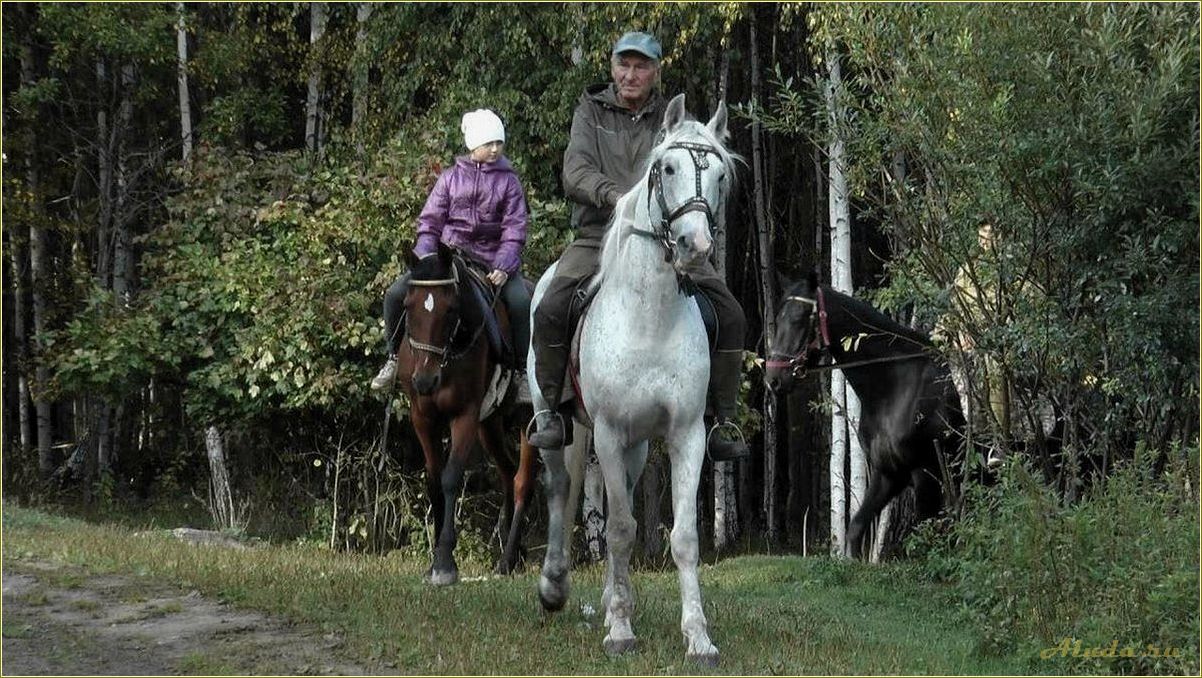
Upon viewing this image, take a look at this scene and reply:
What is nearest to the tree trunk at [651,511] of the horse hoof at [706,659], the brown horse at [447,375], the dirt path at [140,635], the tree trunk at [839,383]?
the tree trunk at [839,383]

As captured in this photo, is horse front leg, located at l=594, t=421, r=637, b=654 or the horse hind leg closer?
horse front leg, located at l=594, t=421, r=637, b=654

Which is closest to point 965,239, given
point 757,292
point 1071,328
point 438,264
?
point 1071,328

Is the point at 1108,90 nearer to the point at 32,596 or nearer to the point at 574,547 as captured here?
the point at 32,596

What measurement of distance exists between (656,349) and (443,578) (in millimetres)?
3393

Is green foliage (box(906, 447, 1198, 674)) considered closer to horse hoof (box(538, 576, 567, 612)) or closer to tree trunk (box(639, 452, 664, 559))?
horse hoof (box(538, 576, 567, 612))

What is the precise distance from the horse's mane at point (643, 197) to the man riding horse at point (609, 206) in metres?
0.22

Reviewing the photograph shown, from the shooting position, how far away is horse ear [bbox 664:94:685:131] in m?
8.38

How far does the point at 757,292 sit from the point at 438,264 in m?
14.4

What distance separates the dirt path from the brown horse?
2174mm

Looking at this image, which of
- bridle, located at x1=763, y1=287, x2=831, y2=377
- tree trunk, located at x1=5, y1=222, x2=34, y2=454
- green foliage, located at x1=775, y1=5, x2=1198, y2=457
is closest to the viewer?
green foliage, located at x1=775, y1=5, x2=1198, y2=457

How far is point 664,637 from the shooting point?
351 inches

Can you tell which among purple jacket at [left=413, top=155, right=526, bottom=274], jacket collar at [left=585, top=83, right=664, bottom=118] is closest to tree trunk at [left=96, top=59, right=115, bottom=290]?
purple jacket at [left=413, top=155, right=526, bottom=274]

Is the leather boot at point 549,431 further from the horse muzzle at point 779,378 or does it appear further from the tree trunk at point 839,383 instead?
the tree trunk at point 839,383

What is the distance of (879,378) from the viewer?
13852mm
